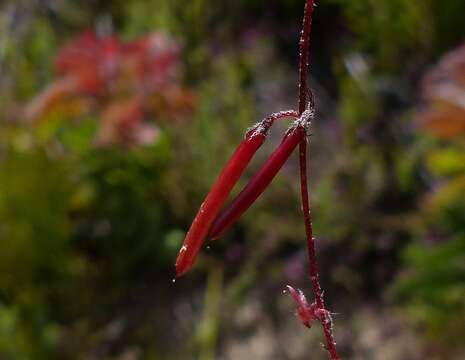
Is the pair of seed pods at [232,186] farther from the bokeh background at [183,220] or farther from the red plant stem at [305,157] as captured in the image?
the bokeh background at [183,220]

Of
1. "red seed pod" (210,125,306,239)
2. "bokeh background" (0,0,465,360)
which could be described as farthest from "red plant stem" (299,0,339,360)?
"bokeh background" (0,0,465,360)

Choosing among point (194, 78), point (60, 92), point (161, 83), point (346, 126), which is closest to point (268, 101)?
point (194, 78)

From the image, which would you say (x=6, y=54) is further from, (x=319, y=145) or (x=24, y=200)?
(x=319, y=145)

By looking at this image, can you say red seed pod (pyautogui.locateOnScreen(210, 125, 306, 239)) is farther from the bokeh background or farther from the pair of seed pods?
the bokeh background

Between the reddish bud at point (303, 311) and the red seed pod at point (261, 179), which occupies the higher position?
the red seed pod at point (261, 179)

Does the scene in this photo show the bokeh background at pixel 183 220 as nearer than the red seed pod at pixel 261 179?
No

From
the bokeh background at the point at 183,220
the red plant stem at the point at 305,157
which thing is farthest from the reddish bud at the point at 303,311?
the bokeh background at the point at 183,220

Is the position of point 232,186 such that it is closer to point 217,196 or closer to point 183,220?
point 217,196
